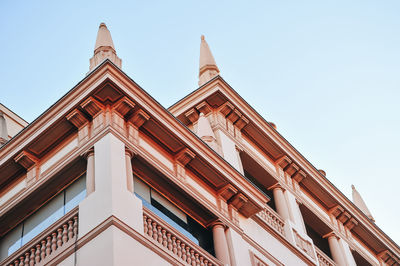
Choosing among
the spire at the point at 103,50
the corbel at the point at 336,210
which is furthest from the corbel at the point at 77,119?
the corbel at the point at 336,210

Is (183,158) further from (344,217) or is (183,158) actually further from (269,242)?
(344,217)

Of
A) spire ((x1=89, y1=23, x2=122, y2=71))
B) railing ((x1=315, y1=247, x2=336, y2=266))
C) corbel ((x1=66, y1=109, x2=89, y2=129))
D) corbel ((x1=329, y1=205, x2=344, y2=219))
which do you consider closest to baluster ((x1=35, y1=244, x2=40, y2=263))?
corbel ((x1=66, y1=109, x2=89, y2=129))

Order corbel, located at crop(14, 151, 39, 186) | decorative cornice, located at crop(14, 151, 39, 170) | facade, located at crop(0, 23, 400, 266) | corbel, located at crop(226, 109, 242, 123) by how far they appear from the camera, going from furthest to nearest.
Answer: corbel, located at crop(226, 109, 242, 123) < decorative cornice, located at crop(14, 151, 39, 170) < corbel, located at crop(14, 151, 39, 186) < facade, located at crop(0, 23, 400, 266)

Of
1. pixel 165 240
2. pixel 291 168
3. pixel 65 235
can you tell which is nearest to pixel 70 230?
pixel 65 235

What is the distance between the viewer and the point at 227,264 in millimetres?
17531

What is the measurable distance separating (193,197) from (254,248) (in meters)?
2.61

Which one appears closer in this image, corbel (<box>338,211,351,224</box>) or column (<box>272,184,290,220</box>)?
column (<box>272,184,290,220</box>)

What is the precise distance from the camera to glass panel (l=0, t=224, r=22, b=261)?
1739cm

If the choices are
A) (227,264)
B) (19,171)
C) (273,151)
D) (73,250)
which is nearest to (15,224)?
(19,171)

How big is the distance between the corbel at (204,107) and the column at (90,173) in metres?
8.42

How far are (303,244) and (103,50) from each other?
921 centimetres

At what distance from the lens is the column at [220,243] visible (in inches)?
702

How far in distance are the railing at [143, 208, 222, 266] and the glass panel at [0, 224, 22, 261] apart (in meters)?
3.74

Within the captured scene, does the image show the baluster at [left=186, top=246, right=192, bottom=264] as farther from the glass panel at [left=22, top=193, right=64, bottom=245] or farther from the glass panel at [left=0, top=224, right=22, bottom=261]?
the glass panel at [left=0, top=224, right=22, bottom=261]
